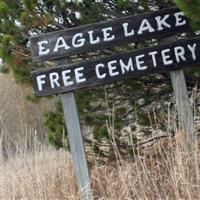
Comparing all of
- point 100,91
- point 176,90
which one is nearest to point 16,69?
point 100,91

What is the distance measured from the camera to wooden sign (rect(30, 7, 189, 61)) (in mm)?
4059

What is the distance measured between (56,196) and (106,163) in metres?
0.58

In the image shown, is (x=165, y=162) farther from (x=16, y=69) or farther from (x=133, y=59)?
(x=16, y=69)

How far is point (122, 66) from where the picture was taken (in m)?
3.99

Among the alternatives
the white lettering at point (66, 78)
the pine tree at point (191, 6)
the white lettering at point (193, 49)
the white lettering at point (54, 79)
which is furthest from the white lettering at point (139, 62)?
the pine tree at point (191, 6)

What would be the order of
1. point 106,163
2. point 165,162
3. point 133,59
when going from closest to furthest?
1. point 133,59
2. point 165,162
3. point 106,163

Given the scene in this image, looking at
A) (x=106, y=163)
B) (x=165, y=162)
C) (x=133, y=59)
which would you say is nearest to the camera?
(x=133, y=59)

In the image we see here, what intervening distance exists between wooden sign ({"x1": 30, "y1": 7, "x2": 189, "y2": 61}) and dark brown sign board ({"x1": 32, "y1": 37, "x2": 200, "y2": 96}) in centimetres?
12

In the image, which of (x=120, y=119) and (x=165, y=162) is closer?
(x=165, y=162)

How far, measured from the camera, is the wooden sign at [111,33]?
4.06m

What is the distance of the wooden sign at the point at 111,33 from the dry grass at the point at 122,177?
87cm

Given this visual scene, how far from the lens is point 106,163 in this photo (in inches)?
184

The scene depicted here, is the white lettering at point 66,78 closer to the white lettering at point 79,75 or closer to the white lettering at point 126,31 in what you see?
the white lettering at point 79,75

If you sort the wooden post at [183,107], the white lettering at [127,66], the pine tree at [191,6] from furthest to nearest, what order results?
the wooden post at [183,107] → the white lettering at [127,66] → the pine tree at [191,6]
